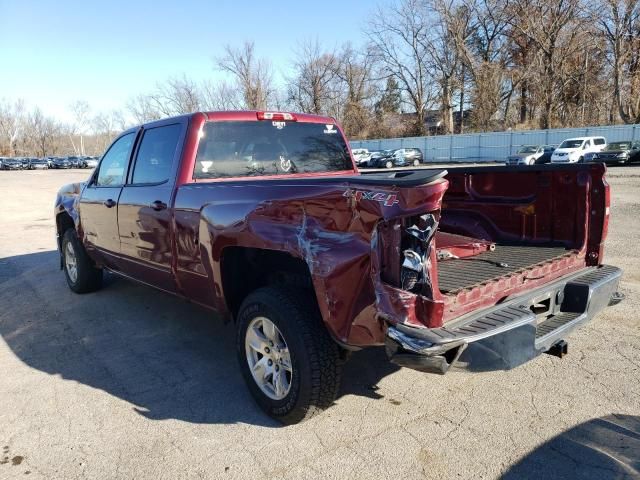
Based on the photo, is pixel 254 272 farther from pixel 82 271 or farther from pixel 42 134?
pixel 42 134

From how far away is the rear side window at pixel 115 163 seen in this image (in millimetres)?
4852

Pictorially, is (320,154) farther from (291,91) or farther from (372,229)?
(291,91)

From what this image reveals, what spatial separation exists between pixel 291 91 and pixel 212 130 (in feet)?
200

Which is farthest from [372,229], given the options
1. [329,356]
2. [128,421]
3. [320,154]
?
[320,154]

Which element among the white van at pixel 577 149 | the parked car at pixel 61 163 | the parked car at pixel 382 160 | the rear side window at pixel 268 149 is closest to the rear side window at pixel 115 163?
the rear side window at pixel 268 149

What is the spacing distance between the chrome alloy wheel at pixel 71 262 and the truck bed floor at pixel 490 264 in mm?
4653

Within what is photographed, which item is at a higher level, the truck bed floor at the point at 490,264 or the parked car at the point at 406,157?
the truck bed floor at the point at 490,264

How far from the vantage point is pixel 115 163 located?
5121 millimetres

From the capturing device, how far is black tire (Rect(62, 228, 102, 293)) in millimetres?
5949

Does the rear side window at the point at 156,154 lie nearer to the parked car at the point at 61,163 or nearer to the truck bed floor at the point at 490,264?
the truck bed floor at the point at 490,264

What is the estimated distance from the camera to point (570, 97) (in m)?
52.0

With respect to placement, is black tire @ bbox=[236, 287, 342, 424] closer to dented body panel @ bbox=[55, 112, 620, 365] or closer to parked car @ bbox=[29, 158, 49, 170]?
dented body panel @ bbox=[55, 112, 620, 365]

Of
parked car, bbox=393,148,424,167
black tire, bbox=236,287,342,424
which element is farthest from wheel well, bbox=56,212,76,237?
parked car, bbox=393,148,424,167

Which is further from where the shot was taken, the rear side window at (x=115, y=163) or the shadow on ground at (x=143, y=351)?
the rear side window at (x=115, y=163)
